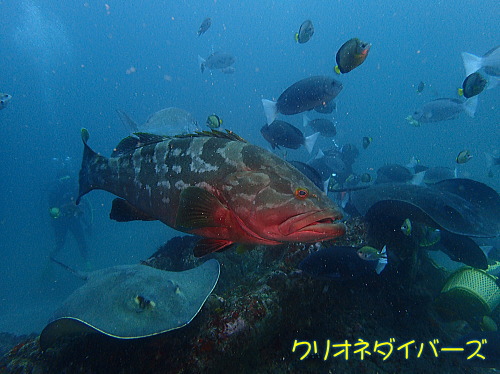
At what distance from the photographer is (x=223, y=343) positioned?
2225mm

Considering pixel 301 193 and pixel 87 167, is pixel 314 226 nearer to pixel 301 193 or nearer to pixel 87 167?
pixel 301 193

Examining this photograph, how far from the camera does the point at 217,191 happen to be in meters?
2.44

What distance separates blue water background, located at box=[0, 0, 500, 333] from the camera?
284 feet

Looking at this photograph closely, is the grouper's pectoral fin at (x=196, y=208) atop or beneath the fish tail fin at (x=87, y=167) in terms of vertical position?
beneath

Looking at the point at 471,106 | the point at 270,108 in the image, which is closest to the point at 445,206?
the point at 270,108

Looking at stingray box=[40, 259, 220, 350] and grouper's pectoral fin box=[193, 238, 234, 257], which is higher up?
grouper's pectoral fin box=[193, 238, 234, 257]

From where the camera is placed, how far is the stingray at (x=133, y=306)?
2020 mm

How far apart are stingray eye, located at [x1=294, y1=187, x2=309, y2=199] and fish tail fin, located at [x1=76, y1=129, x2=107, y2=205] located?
2654mm

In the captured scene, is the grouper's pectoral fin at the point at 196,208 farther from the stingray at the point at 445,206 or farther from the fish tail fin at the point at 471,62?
the fish tail fin at the point at 471,62

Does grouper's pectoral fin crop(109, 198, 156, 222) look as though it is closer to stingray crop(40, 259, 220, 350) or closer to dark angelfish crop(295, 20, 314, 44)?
stingray crop(40, 259, 220, 350)

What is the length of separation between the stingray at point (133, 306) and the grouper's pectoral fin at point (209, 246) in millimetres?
460

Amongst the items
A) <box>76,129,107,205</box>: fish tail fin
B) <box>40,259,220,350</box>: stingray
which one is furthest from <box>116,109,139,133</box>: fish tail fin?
<box>40,259,220,350</box>: stingray

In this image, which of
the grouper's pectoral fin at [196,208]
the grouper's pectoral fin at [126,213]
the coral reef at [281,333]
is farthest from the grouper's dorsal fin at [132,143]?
the coral reef at [281,333]

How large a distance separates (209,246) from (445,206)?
3.25 meters
